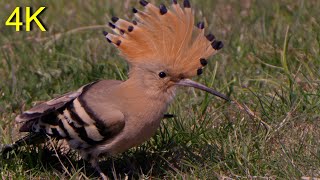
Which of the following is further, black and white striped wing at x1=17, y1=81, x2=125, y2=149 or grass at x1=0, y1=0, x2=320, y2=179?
grass at x1=0, y1=0, x2=320, y2=179

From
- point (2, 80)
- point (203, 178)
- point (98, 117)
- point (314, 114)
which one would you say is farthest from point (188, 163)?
point (2, 80)

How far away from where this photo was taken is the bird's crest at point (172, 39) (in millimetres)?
3264

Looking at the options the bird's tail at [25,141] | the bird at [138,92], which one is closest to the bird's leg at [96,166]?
the bird at [138,92]

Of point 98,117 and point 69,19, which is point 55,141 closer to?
point 98,117

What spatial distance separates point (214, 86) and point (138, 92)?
2.81ft

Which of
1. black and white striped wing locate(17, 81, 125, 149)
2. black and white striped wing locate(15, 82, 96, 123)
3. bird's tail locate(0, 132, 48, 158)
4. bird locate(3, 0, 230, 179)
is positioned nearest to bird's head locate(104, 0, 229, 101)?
bird locate(3, 0, 230, 179)

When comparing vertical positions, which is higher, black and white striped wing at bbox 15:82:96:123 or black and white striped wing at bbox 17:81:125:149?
black and white striped wing at bbox 15:82:96:123

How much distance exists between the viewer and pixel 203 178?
10.5ft

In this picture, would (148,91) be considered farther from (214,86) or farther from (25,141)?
(214,86)

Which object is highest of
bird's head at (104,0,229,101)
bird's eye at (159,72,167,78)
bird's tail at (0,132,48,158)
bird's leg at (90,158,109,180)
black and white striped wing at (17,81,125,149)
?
bird's head at (104,0,229,101)

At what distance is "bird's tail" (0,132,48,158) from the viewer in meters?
3.42

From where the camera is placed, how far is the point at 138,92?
3.30m

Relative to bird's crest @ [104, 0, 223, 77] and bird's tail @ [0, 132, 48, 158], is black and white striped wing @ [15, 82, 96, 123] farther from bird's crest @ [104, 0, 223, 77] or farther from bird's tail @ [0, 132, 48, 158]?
bird's crest @ [104, 0, 223, 77]

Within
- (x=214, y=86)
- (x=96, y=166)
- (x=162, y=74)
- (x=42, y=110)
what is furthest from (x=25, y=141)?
(x=214, y=86)
